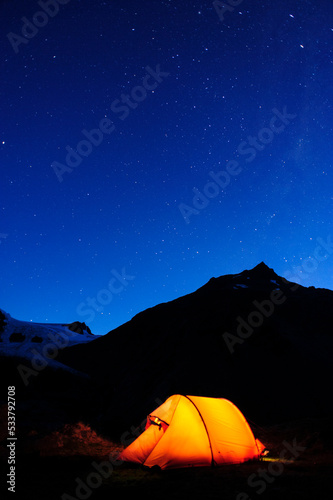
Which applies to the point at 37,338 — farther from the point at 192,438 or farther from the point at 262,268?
the point at 192,438

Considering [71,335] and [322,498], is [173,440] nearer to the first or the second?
[322,498]

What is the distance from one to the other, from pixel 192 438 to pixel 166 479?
63.1 inches

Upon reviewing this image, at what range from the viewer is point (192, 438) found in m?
8.33

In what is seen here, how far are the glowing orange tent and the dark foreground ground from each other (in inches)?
12.2

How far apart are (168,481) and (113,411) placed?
35.0 m

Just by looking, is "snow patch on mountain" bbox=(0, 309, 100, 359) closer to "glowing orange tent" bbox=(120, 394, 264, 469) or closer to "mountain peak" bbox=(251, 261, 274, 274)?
"mountain peak" bbox=(251, 261, 274, 274)

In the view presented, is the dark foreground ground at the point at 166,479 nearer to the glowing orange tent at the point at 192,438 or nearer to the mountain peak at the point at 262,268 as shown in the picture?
the glowing orange tent at the point at 192,438

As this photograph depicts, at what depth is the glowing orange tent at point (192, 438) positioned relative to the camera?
8.04 meters

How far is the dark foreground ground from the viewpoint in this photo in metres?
5.71

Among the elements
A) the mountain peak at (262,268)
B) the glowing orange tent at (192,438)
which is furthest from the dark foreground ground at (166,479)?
the mountain peak at (262,268)

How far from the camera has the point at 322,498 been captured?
5.23 m

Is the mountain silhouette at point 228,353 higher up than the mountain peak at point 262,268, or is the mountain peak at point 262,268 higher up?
the mountain peak at point 262,268

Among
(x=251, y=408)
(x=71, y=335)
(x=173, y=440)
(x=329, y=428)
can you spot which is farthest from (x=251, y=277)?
(x=71, y=335)

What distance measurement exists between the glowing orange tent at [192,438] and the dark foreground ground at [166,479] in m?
0.31
